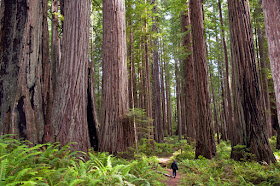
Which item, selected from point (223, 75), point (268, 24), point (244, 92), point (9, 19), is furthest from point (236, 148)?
point (223, 75)

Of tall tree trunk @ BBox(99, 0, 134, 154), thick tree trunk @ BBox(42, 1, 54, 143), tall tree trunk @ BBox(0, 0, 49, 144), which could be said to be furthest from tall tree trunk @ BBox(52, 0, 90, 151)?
tall tree trunk @ BBox(99, 0, 134, 154)

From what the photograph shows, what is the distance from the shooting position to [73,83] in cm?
523

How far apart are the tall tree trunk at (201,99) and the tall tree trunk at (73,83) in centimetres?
584

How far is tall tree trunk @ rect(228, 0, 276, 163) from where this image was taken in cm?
640

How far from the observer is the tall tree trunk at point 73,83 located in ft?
16.3

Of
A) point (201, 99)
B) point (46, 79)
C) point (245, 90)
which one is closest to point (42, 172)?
point (46, 79)

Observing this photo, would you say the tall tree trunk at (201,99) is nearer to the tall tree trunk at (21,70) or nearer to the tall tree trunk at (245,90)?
the tall tree trunk at (245,90)

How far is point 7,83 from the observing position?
4469 millimetres

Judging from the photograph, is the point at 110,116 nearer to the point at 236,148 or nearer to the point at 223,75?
the point at 236,148

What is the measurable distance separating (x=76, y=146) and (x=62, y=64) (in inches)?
94.0

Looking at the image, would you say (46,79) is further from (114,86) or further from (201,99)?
(201,99)

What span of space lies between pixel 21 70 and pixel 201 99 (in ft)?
24.8

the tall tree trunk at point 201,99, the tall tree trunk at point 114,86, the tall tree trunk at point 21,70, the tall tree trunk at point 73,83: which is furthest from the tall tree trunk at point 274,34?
the tall tree trunk at point 201,99

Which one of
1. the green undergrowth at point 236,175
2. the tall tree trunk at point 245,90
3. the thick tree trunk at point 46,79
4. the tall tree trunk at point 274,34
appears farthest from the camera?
the tall tree trunk at point 245,90
